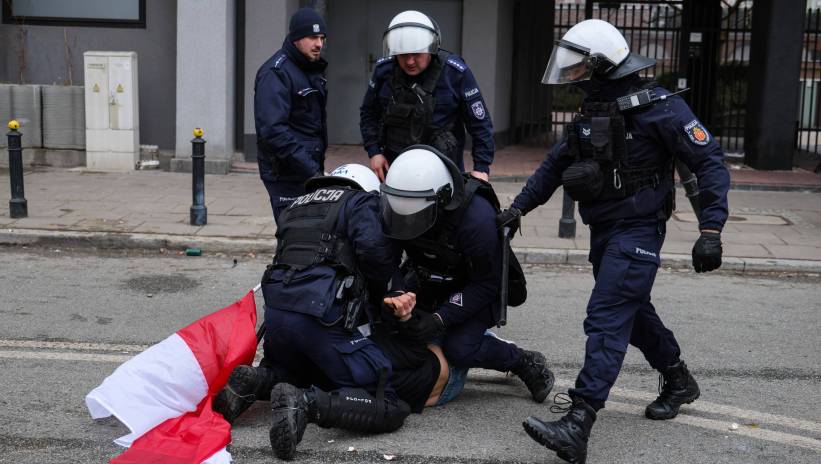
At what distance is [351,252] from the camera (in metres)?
4.75

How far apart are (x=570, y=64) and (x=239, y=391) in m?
2.10

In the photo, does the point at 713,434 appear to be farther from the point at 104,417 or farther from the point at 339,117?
the point at 339,117

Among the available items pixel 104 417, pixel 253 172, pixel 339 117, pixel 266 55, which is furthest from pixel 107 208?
pixel 104 417

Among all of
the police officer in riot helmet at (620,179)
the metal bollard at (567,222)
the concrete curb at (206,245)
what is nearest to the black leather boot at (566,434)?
the police officer in riot helmet at (620,179)

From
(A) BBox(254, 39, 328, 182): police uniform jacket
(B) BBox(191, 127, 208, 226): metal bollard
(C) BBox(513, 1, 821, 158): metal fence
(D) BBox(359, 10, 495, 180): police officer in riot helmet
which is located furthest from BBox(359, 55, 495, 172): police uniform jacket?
(C) BBox(513, 1, 821, 158): metal fence

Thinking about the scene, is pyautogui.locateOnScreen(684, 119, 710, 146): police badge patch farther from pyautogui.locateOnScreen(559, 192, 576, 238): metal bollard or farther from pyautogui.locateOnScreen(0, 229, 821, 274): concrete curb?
pyautogui.locateOnScreen(559, 192, 576, 238): metal bollard

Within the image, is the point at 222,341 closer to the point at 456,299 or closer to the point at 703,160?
the point at 456,299

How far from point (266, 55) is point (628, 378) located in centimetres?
851

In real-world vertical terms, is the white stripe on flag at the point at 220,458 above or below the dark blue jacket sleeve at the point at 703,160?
below

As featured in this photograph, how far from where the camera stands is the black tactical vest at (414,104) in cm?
636

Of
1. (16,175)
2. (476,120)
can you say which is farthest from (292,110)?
(16,175)

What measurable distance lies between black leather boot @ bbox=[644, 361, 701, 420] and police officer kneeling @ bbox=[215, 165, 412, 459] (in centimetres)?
122

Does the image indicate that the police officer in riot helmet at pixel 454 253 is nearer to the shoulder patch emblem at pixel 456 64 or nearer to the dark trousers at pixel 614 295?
the dark trousers at pixel 614 295

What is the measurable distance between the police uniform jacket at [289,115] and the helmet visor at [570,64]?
1927mm
